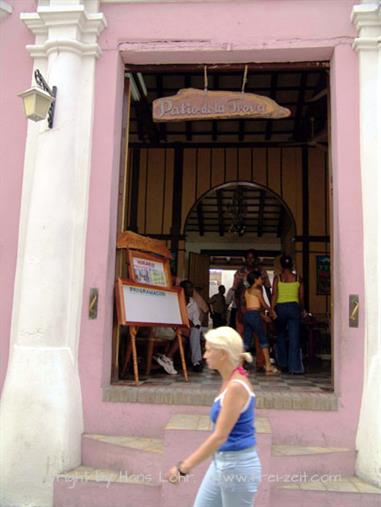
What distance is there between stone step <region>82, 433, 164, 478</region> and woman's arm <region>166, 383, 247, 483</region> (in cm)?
188

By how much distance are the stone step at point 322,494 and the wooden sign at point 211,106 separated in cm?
353

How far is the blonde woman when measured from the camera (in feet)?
8.25

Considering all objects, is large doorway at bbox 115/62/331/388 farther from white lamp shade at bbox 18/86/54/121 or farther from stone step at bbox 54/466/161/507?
stone step at bbox 54/466/161/507

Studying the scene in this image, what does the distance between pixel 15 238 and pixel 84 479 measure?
235 centimetres

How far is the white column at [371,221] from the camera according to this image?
440cm

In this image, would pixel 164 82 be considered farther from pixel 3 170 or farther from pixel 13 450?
pixel 13 450

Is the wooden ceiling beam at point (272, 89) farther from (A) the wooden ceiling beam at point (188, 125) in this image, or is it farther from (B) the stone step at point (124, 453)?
(B) the stone step at point (124, 453)

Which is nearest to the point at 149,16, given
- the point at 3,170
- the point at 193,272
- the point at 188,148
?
the point at 3,170

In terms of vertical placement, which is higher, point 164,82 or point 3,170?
point 164,82

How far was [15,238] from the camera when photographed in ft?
16.8

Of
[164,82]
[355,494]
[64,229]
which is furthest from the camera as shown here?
[164,82]

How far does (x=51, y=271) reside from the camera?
4.75 metres

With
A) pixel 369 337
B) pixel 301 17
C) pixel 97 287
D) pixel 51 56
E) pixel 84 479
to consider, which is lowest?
pixel 84 479

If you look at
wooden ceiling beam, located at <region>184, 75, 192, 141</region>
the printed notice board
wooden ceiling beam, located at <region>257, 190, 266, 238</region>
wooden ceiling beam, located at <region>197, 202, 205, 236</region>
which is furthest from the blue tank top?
wooden ceiling beam, located at <region>197, 202, 205, 236</region>
